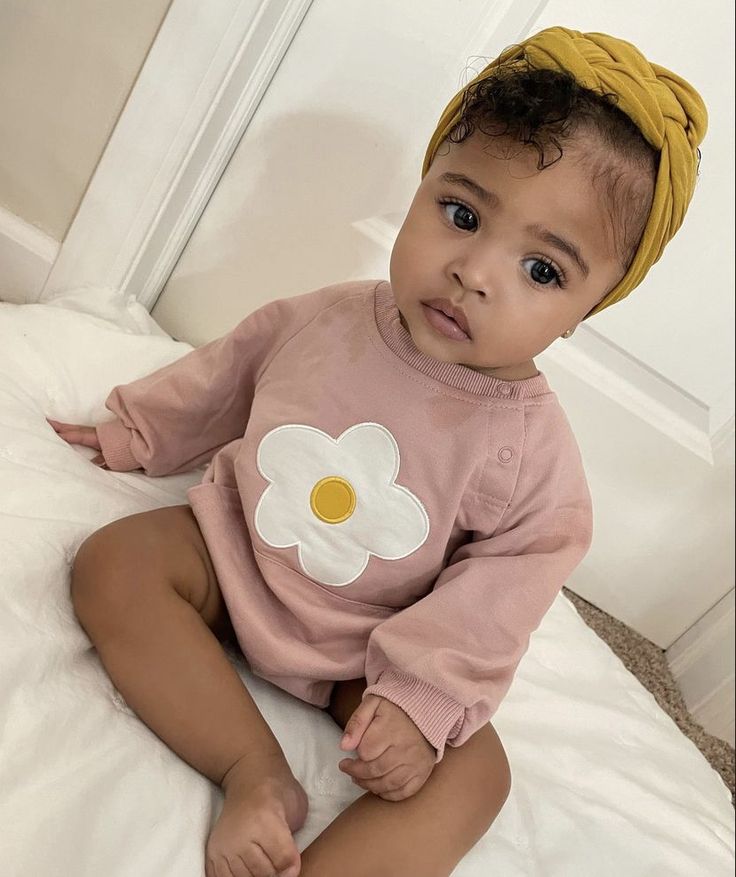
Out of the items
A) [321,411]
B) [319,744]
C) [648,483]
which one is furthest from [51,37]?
[648,483]

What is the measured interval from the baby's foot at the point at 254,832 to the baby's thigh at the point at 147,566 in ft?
0.55

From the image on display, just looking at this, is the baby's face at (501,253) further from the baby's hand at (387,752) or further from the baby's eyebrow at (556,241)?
the baby's hand at (387,752)

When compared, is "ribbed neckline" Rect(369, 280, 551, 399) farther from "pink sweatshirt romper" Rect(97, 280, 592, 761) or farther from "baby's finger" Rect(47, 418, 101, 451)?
"baby's finger" Rect(47, 418, 101, 451)

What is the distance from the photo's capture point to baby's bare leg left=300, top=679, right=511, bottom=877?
1.95 ft

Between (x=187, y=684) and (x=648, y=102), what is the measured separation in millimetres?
560

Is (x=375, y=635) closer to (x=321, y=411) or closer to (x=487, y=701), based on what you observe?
(x=487, y=701)

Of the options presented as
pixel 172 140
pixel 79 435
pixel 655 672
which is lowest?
pixel 655 672

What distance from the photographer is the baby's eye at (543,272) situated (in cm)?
68

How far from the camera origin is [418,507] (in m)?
0.74

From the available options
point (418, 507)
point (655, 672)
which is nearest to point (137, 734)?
point (418, 507)

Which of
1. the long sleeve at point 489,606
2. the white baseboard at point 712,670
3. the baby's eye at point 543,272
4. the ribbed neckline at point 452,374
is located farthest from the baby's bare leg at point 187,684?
the white baseboard at point 712,670

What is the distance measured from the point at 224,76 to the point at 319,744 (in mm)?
775

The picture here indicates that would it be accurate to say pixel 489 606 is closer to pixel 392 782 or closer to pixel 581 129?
pixel 392 782

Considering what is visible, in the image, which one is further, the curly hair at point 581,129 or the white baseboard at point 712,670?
the white baseboard at point 712,670
